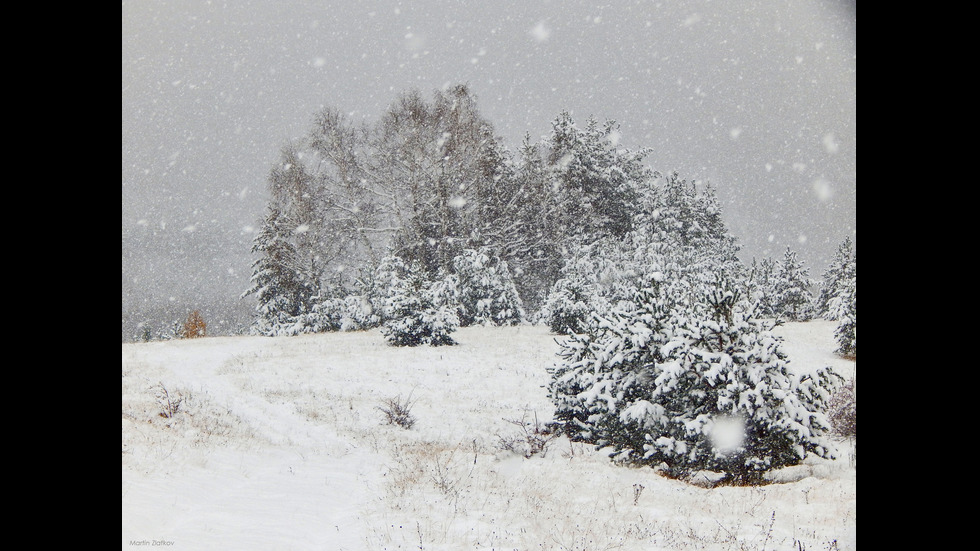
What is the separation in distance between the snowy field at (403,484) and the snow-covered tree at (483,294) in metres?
8.71

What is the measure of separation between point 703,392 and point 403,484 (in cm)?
382

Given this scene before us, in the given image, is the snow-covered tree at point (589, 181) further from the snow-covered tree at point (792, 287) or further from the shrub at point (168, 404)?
the shrub at point (168, 404)

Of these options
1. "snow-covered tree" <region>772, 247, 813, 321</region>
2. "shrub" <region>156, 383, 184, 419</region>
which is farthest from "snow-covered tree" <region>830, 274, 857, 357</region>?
"shrub" <region>156, 383, 184, 419</region>

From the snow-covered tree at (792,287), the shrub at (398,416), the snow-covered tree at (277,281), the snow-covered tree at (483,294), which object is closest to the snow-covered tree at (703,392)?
the shrub at (398,416)

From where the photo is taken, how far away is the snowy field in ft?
15.8

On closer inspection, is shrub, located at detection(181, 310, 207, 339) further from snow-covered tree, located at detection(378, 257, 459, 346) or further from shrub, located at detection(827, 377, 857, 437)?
shrub, located at detection(827, 377, 857, 437)

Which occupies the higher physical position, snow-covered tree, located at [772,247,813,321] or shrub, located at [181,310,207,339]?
snow-covered tree, located at [772,247,813,321]

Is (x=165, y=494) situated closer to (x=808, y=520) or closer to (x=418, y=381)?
(x=808, y=520)

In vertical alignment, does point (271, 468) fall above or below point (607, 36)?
below

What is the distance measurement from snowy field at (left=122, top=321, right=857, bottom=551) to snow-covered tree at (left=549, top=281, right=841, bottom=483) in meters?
0.40

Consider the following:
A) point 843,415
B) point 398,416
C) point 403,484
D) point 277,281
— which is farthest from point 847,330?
point 277,281

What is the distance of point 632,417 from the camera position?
24.4 ft
